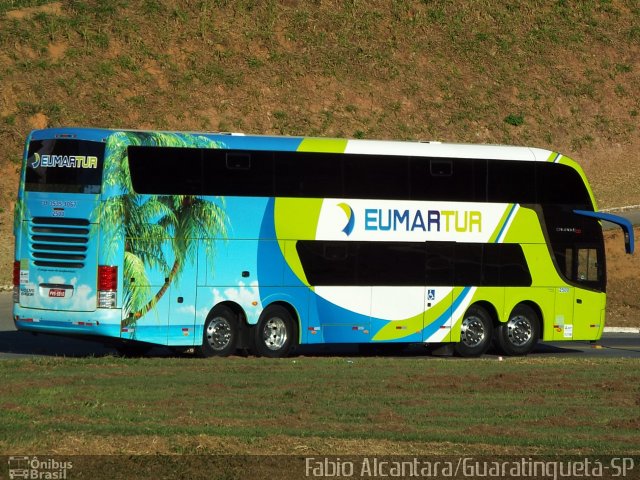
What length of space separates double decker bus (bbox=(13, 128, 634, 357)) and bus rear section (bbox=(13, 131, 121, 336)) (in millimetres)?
26

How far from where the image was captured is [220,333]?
24.3 metres

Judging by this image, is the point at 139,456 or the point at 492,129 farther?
the point at 492,129

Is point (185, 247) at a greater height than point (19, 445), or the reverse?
point (185, 247)

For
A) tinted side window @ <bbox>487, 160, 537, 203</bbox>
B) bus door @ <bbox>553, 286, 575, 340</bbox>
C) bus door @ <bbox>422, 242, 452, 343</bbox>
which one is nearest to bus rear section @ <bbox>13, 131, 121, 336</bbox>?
bus door @ <bbox>422, 242, 452, 343</bbox>

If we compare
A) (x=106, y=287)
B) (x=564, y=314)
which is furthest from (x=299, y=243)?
(x=564, y=314)

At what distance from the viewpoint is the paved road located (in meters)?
25.6

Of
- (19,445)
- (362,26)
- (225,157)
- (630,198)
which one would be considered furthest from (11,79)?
(19,445)

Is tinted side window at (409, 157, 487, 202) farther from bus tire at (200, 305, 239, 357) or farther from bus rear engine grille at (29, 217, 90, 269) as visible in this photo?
bus rear engine grille at (29, 217, 90, 269)

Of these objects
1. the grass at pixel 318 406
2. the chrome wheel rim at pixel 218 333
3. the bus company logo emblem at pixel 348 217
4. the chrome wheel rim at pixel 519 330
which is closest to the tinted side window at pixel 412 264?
the bus company logo emblem at pixel 348 217

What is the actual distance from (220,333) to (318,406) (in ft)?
25.5

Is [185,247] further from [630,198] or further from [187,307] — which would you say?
[630,198]

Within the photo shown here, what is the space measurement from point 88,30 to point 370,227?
124 feet

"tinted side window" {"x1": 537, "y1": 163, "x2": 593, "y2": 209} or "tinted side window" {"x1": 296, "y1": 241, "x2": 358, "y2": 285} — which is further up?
"tinted side window" {"x1": 537, "y1": 163, "x2": 593, "y2": 209}

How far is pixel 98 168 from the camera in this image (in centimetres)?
2262
